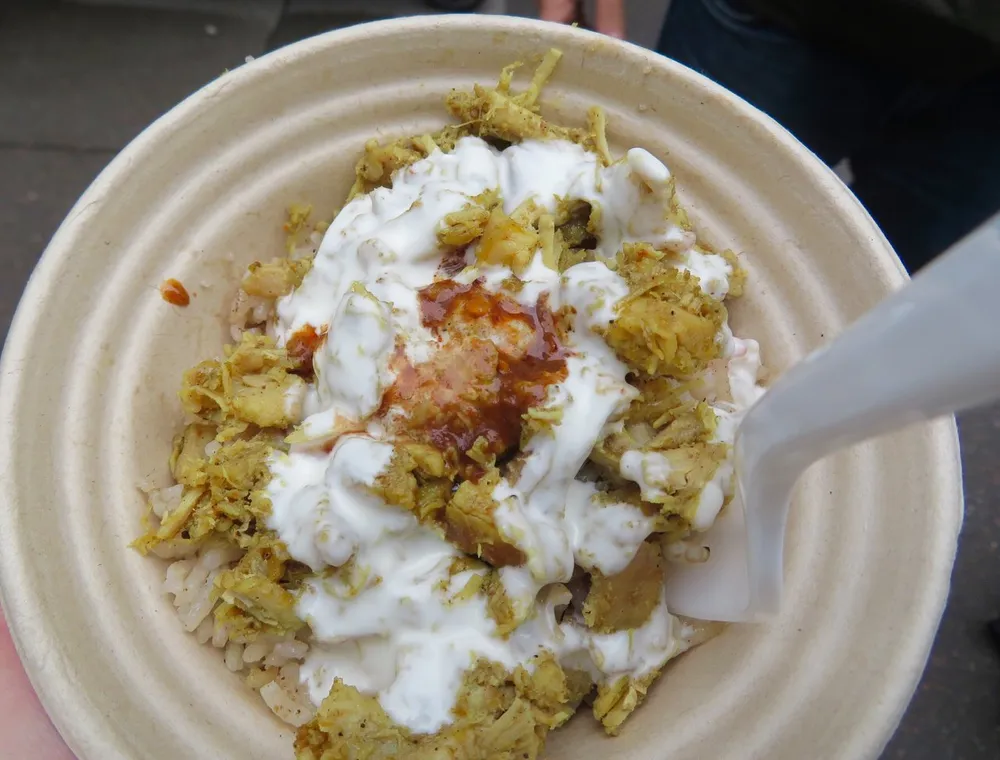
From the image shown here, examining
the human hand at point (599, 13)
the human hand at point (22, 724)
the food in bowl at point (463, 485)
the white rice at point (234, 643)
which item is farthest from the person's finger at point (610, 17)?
the human hand at point (22, 724)

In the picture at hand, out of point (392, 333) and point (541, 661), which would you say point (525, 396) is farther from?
point (541, 661)

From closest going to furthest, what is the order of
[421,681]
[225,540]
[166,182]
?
[421,681] < [225,540] < [166,182]

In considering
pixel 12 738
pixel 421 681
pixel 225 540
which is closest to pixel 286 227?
pixel 225 540

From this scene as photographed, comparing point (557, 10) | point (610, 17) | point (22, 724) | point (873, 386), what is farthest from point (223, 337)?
point (610, 17)

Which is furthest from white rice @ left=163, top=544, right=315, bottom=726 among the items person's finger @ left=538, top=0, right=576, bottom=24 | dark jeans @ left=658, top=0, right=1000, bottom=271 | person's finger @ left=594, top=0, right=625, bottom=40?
person's finger @ left=594, top=0, right=625, bottom=40

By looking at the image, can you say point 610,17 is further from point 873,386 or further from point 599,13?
point 873,386

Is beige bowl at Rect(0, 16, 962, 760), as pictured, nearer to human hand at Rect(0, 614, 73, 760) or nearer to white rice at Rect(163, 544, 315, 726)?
white rice at Rect(163, 544, 315, 726)
